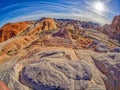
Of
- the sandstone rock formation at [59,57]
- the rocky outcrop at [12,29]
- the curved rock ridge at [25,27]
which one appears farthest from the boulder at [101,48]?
the rocky outcrop at [12,29]

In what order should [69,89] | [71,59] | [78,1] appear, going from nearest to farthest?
[69,89] → [71,59] → [78,1]

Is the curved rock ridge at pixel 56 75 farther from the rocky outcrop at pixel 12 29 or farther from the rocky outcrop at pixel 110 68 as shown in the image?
the rocky outcrop at pixel 12 29

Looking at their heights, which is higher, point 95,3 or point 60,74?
point 95,3

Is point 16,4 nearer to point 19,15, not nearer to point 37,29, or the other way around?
point 19,15

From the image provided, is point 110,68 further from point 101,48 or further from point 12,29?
point 12,29

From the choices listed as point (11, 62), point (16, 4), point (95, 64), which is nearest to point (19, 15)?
point (16, 4)

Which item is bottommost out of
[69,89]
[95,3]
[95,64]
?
[69,89]

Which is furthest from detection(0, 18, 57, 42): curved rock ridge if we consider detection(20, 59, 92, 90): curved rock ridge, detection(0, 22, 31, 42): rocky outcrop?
detection(20, 59, 92, 90): curved rock ridge

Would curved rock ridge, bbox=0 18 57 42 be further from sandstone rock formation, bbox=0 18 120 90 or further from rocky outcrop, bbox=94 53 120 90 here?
rocky outcrop, bbox=94 53 120 90

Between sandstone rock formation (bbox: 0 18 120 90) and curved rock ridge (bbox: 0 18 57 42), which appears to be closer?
sandstone rock formation (bbox: 0 18 120 90)
